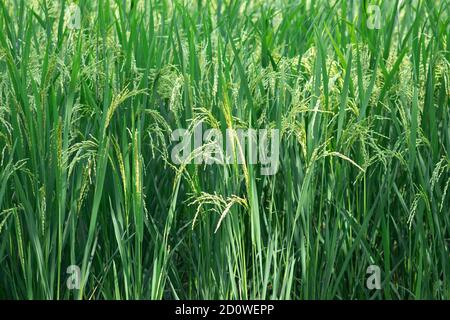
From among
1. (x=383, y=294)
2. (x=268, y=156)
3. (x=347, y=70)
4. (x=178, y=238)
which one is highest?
(x=347, y=70)

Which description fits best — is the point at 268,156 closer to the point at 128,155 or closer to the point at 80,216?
the point at 128,155

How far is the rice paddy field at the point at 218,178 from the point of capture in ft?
9.46

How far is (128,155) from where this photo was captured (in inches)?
114

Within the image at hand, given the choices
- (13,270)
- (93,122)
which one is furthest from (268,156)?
(13,270)

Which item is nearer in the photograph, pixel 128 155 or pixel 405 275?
pixel 128 155

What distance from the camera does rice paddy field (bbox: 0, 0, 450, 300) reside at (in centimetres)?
288

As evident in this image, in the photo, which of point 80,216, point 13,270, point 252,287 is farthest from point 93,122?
point 252,287

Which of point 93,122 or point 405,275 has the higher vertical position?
point 93,122

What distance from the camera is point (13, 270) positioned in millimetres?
3014

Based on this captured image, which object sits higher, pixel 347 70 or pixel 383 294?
pixel 347 70

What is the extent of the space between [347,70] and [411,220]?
0.53 metres

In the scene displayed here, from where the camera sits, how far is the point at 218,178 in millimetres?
2965
